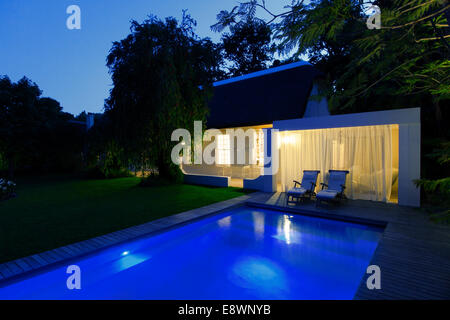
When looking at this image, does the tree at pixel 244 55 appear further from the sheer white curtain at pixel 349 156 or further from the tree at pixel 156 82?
the sheer white curtain at pixel 349 156

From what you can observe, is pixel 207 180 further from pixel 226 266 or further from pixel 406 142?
pixel 406 142

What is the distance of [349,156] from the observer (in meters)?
9.38

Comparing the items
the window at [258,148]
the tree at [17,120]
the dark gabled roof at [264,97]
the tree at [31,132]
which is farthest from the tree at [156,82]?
the tree at [17,120]

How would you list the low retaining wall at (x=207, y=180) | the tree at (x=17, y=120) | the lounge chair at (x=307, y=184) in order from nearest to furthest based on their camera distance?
the lounge chair at (x=307, y=184) < the low retaining wall at (x=207, y=180) < the tree at (x=17, y=120)

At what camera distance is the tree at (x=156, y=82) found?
35.0 ft

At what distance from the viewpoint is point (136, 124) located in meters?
11.5

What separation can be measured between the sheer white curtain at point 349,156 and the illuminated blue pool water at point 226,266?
2.95 meters

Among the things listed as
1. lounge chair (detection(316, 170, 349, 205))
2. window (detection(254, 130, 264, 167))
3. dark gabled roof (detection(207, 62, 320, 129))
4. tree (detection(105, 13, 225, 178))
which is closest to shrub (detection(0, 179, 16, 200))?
tree (detection(105, 13, 225, 178))

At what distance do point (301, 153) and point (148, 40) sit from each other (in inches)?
341

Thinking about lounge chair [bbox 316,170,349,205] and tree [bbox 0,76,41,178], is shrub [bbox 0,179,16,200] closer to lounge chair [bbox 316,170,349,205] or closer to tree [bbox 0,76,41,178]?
tree [bbox 0,76,41,178]

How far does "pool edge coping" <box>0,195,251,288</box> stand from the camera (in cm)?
389

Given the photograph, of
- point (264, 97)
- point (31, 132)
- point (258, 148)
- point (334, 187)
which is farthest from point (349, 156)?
point (31, 132)
